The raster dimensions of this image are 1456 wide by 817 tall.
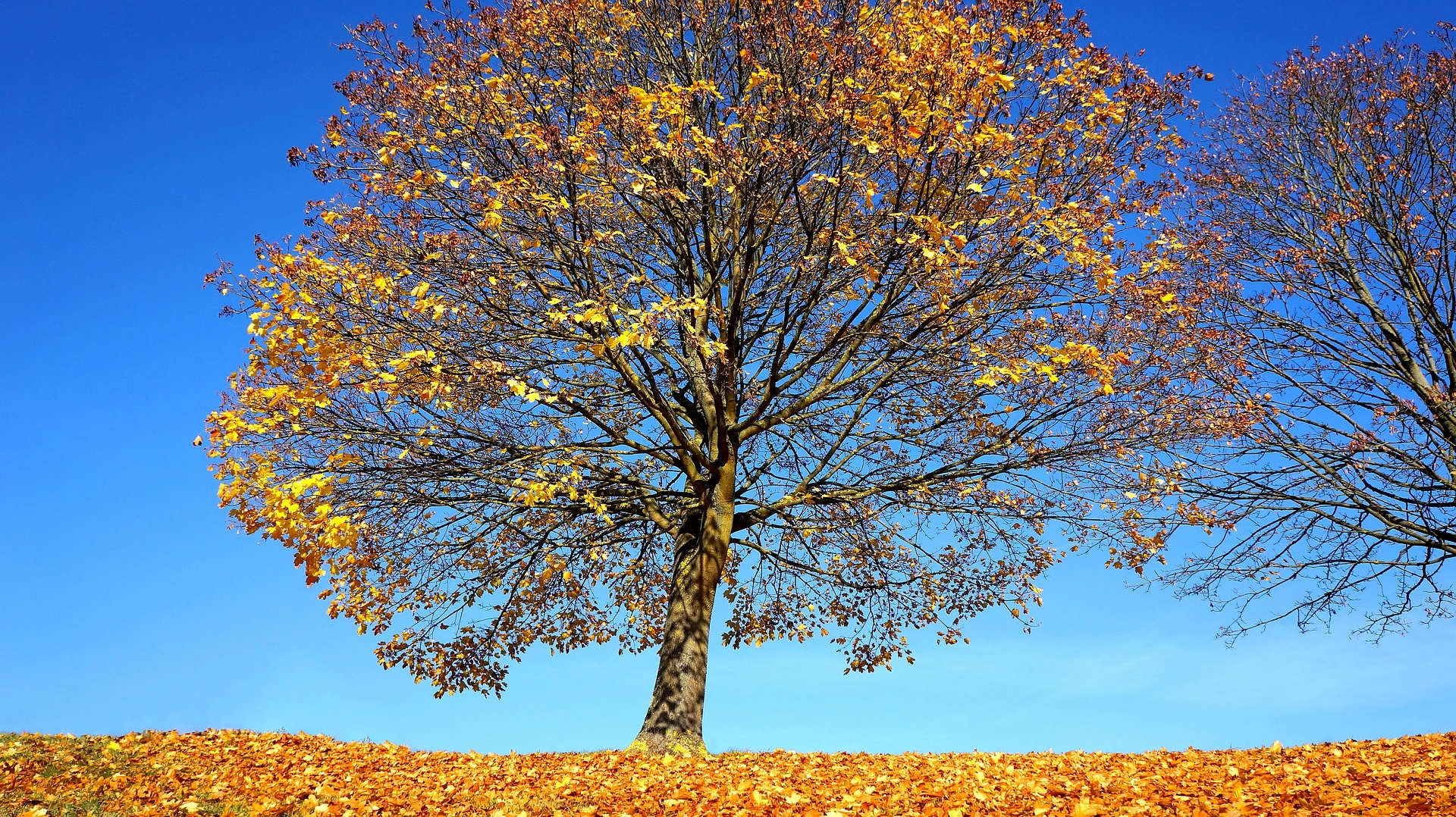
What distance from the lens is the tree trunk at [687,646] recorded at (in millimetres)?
11023

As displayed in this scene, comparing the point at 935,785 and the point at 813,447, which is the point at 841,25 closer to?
the point at 813,447

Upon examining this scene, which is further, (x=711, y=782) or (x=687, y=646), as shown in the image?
(x=687, y=646)

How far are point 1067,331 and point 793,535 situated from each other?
16.2 feet

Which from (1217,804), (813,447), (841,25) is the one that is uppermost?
(841,25)

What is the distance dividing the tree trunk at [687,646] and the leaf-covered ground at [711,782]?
467 millimetres

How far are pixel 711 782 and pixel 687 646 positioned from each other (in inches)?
115

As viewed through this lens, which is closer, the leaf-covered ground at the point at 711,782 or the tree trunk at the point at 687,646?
the leaf-covered ground at the point at 711,782

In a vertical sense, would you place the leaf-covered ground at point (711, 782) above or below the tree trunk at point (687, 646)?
below

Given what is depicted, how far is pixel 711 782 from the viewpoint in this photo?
8.66m

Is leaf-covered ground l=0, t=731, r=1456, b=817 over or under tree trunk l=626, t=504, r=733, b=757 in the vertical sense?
under

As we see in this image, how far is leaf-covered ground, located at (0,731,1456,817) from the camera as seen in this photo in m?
7.25

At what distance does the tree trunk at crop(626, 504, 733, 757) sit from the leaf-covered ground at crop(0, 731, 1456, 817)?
47 centimetres

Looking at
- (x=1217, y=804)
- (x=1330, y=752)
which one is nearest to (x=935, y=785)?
(x=1217, y=804)

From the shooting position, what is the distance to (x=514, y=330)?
11.0 meters
